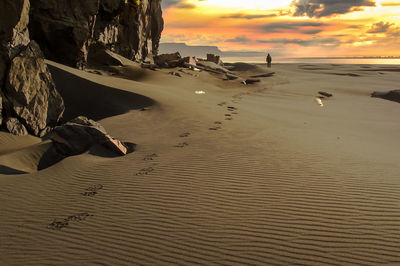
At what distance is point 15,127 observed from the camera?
26.7 ft

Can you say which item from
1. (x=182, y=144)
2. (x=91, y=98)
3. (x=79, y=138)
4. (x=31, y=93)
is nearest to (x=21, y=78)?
(x=31, y=93)

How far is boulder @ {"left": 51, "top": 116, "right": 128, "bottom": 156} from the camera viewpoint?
21.8ft

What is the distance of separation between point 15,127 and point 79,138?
8.84 feet

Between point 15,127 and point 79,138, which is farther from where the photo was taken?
point 15,127

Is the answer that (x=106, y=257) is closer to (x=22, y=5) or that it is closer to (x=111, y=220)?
(x=111, y=220)

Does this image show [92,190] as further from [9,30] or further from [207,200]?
[9,30]

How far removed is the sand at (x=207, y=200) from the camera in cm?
328

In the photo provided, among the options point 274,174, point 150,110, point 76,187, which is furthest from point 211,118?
point 76,187

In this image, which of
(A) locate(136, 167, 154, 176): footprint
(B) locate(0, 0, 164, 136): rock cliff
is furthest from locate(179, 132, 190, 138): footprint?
(B) locate(0, 0, 164, 136): rock cliff

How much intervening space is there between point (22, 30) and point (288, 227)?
30.0 ft

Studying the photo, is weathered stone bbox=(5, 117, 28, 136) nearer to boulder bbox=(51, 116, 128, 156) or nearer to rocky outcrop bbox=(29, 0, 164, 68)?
boulder bbox=(51, 116, 128, 156)

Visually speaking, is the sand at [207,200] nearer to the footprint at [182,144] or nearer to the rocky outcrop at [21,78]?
the footprint at [182,144]

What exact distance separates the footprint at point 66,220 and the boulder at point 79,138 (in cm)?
261

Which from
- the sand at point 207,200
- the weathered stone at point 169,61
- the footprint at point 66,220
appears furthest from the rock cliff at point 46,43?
the footprint at point 66,220
